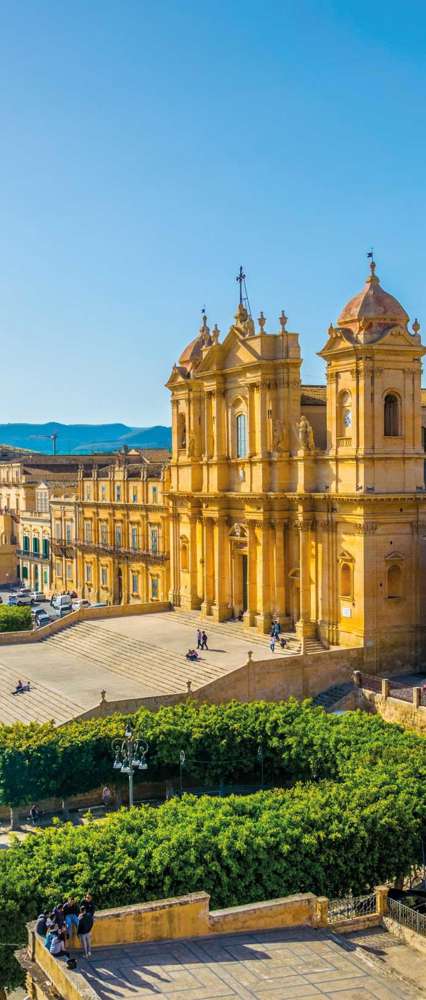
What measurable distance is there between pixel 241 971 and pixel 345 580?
24996 mm

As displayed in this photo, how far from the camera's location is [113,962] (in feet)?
61.8

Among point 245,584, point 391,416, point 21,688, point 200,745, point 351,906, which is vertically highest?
point 391,416

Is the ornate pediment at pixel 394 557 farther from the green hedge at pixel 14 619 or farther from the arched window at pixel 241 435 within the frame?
the green hedge at pixel 14 619

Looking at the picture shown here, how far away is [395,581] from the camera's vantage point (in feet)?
139

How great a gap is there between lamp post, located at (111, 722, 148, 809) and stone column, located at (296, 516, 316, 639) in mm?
11817

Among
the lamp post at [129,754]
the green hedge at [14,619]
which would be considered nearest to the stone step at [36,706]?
the lamp post at [129,754]

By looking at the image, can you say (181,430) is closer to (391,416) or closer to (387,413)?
(387,413)

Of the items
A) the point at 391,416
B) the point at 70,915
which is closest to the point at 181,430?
the point at 391,416

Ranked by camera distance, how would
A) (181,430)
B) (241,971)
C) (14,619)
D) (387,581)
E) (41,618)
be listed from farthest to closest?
(41,618)
(14,619)
(181,430)
(387,581)
(241,971)

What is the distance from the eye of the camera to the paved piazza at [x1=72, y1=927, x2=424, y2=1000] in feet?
58.0

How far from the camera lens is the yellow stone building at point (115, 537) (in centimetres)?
6412

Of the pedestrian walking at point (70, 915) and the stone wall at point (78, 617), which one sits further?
the stone wall at point (78, 617)

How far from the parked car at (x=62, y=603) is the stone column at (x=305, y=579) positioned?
27.2 meters

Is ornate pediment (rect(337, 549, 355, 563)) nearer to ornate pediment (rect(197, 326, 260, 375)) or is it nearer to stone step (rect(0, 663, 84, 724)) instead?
ornate pediment (rect(197, 326, 260, 375))
